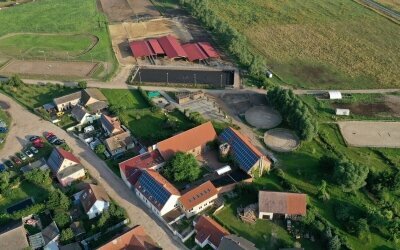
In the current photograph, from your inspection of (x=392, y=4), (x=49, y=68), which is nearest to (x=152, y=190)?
(x=49, y=68)

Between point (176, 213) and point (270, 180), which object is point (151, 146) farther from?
point (270, 180)

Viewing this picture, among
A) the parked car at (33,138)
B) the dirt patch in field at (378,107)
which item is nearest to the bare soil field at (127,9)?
the parked car at (33,138)

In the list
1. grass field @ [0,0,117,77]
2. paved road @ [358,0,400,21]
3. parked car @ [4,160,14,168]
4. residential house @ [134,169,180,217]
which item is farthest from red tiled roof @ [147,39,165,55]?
paved road @ [358,0,400,21]

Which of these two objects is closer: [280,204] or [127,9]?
[280,204]

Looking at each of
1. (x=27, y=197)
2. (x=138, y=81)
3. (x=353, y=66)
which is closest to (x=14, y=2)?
(x=138, y=81)

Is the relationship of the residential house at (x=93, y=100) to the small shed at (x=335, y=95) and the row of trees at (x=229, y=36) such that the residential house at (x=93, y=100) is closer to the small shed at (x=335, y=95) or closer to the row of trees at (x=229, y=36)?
the row of trees at (x=229, y=36)

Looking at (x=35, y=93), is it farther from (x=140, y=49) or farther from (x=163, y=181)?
(x=163, y=181)
